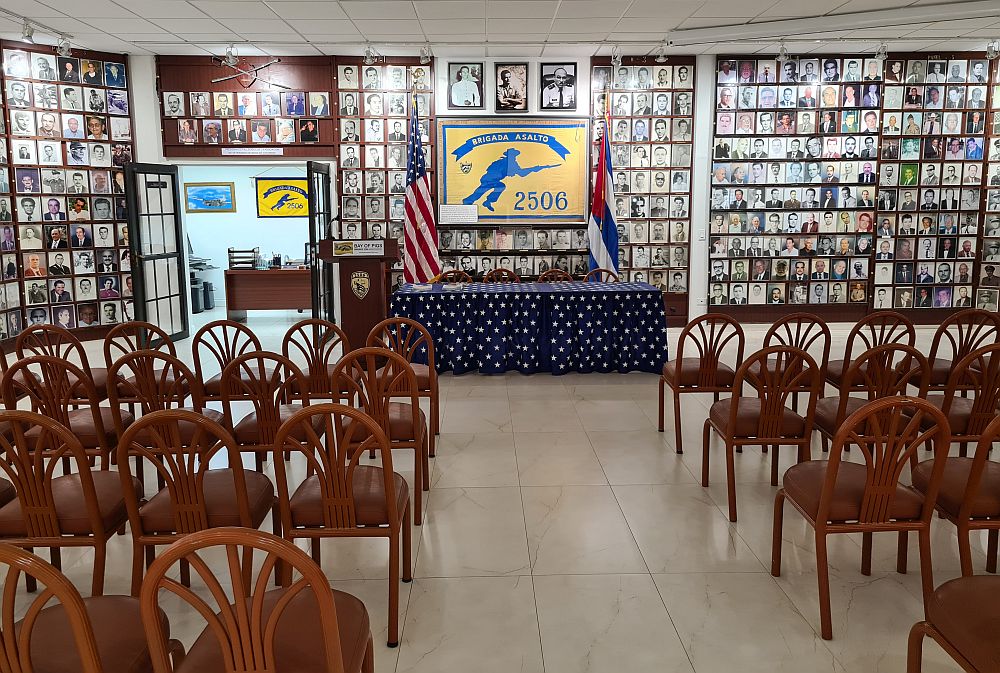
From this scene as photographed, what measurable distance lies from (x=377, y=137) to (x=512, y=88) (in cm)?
184

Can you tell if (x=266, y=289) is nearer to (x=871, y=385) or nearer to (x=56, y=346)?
(x=56, y=346)

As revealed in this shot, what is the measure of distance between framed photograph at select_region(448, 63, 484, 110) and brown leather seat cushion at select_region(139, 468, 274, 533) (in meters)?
7.37

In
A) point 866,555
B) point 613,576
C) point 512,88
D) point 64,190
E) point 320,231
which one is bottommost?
point 613,576

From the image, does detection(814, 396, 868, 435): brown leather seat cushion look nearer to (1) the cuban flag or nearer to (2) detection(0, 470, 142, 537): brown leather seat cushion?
(2) detection(0, 470, 142, 537): brown leather seat cushion

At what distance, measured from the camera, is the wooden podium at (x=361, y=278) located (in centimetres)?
729

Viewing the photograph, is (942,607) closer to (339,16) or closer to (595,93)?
(339,16)

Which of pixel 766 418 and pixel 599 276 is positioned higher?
pixel 599 276

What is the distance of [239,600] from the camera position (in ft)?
5.90

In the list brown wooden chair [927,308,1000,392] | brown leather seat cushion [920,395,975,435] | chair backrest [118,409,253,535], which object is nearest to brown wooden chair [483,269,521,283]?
brown wooden chair [927,308,1000,392]

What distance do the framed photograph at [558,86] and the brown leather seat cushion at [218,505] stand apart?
24.9ft

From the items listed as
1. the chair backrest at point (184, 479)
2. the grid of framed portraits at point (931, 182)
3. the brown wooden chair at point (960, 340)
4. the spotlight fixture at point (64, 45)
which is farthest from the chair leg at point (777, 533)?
the spotlight fixture at point (64, 45)

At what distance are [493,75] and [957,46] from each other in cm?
573

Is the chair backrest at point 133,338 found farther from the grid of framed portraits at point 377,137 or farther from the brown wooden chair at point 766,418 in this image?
the brown wooden chair at point 766,418

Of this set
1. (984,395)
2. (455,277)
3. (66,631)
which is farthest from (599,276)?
(66,631)
